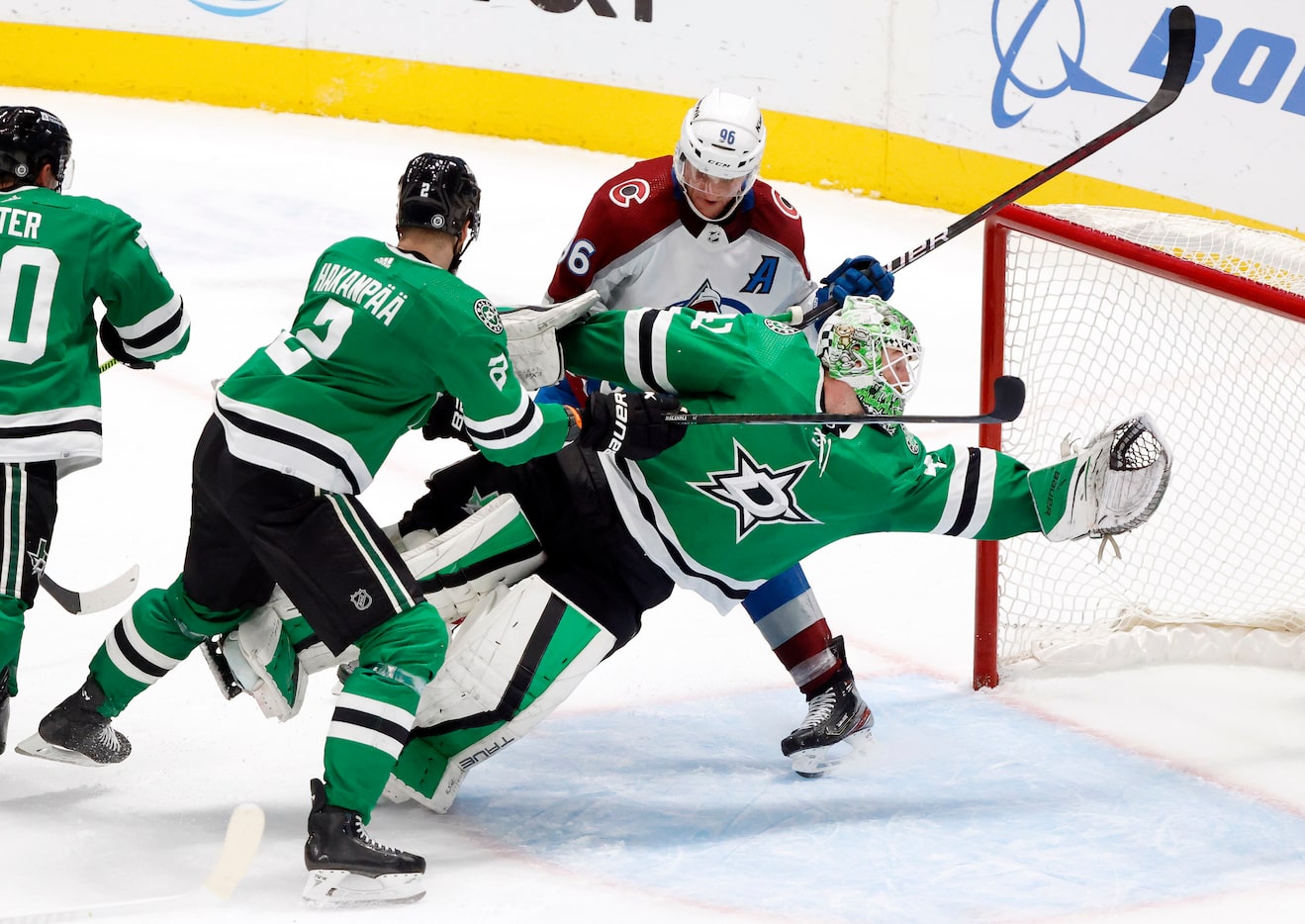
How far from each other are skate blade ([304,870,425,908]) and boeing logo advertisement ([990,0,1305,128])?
445 cm

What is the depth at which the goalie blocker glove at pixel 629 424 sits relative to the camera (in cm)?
251

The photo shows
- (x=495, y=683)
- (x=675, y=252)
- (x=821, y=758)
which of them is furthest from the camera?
(x=675, y=252)

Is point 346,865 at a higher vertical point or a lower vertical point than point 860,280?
lower

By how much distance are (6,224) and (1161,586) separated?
2.42 meters

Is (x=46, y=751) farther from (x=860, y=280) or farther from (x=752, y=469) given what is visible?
(x=860, y=280)

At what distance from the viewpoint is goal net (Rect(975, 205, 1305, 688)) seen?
3.18 m

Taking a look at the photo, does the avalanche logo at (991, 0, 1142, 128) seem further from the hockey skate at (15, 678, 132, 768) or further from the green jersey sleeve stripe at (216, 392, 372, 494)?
the hockey skate at (15, 678, 132, 768)

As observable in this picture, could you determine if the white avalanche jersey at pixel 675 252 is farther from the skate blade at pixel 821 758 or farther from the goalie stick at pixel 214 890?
the goalie stick at pixel 214 890

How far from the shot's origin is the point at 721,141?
317cm

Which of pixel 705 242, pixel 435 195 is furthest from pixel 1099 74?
pixel 435 195

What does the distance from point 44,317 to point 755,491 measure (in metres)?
1.14

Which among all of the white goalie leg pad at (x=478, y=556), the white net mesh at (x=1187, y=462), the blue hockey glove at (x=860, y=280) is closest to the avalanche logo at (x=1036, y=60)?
the white net mesh at (x=1187, y=462)

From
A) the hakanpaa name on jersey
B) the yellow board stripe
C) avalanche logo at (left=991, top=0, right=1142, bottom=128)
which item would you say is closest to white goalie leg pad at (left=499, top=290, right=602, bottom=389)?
the hakanpaa name on jersey

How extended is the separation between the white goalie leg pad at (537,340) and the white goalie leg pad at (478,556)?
22 centimetres
